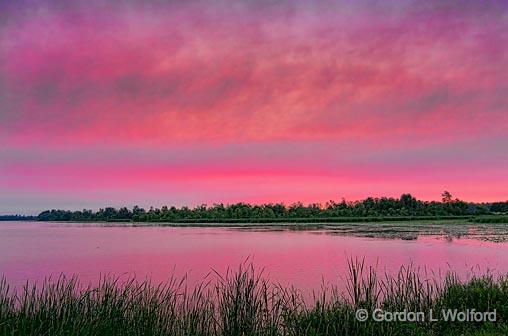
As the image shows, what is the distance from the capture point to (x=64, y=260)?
60.7 ft

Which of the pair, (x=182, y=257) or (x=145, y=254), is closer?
(x=182, y=257)

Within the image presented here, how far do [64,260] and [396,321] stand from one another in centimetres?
1551

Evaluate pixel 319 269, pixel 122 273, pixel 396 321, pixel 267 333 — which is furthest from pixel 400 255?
pixel 267 333

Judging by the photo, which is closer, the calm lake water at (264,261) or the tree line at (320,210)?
the calm lake water at (264,261)

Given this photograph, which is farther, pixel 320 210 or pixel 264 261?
pixel 320 210

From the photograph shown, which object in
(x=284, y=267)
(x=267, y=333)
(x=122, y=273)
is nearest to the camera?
(x=267, y=333)

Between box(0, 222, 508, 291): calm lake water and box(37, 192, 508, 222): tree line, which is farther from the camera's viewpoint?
box(37, 192, 508, 222): tree line

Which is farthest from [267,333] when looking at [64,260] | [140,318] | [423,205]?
[423,205]

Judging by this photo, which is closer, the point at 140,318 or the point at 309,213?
the point at 140,318

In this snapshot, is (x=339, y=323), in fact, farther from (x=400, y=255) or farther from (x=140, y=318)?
(x=400, y=255)

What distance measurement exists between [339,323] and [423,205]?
9085 cm

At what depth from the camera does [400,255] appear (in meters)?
18.7

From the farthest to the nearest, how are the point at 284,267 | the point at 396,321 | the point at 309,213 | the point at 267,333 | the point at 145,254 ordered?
1. the point at 309,213
2. the point at 145,254
3. the point at 284,267
4. the point at 396,321
5. the point at 267,333

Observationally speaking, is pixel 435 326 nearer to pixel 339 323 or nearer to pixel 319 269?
pixel 339 323
